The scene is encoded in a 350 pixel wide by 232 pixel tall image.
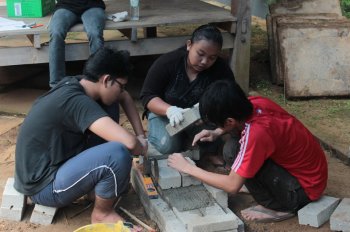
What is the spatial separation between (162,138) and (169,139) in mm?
53

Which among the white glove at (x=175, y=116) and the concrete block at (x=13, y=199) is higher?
the white glove at (x=175, y=116)

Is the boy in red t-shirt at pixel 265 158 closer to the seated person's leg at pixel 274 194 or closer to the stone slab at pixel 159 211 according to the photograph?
the seated person's leg at pixel 274 194

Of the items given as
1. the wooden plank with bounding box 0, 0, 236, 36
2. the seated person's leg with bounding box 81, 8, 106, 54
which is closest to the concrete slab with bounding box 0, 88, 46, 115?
the wooden plank with bounding box 0, 0, 236, 36

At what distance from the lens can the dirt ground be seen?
10.1 feet

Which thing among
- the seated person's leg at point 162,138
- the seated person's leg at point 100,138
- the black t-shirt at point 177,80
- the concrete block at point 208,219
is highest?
the black t-shirt at point 177,80

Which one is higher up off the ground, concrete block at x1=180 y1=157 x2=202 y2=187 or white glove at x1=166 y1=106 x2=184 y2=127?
white glove at x1=166 y1=106 x2=184 y2=127

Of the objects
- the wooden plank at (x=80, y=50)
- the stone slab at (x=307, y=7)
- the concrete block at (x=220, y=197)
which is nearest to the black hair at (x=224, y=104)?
the concrete block at (x=220, y=197)

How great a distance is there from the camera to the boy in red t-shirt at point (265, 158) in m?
2.74

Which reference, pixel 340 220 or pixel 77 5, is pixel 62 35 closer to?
pixel 77 5

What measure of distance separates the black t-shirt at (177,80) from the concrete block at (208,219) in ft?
3.31

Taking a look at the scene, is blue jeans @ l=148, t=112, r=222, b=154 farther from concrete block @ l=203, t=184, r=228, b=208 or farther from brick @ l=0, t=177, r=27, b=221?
brick @ l=0, t=177, r=27, b=221

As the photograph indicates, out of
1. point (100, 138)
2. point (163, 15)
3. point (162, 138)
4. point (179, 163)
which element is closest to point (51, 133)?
point (100, 138)

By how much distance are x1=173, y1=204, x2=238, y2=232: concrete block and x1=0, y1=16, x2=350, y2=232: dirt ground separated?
0.27 meters

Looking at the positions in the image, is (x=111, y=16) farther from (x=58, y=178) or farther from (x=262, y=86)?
(x=58, y=178)
